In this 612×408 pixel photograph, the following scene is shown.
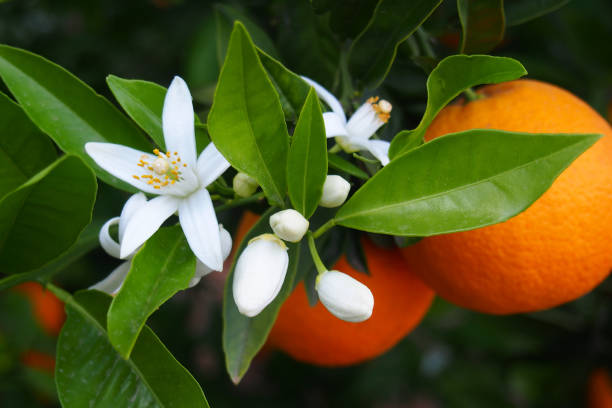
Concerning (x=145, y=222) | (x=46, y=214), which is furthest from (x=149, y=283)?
(x=46, y=214)

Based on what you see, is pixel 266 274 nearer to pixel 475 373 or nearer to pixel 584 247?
pixel 584 247

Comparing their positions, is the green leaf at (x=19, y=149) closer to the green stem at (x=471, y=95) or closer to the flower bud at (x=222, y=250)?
the flower bud at (x=222, y=250)

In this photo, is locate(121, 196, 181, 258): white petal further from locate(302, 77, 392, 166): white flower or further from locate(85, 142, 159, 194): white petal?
locate(302, 77, 392, 166): white flower

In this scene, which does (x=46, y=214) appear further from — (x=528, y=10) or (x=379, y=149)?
(x=528, y=10)

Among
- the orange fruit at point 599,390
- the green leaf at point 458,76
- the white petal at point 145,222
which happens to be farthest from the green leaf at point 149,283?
the orange fruit at point 599,390

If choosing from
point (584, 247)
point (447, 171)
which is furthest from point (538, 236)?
point (447, 171)

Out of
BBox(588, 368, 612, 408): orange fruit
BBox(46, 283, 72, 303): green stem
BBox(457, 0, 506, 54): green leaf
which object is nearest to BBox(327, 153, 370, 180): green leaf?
BBox(457, 0, 506, 54): green leaf
